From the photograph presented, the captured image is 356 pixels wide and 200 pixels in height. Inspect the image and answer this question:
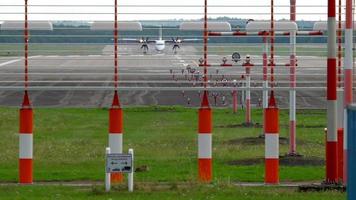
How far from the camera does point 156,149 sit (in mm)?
21031

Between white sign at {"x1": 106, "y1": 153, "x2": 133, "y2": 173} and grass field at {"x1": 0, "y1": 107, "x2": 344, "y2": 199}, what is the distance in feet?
1.11

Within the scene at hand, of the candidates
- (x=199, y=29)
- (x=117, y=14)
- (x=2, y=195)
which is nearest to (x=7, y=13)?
(x=117, y=14)

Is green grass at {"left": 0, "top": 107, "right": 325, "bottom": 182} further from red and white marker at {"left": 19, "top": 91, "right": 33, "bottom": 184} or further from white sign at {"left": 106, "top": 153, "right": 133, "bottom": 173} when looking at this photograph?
white sign at {"left": 106, "top": 153, "right": 133, "bottom": 173}

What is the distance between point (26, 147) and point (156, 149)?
219 inches

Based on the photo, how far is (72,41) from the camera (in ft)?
64.6

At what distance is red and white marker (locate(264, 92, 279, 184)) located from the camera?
15.6 m

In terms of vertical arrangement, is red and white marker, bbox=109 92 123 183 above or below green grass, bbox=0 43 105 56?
below

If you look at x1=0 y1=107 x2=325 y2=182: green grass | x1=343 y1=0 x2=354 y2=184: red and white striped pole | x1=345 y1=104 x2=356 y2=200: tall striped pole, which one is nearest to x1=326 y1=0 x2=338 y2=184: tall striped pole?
x1=343 y1=0 x2=354 y2=184: red and white striped pole

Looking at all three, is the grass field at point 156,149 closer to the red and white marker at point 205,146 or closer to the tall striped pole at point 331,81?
the red and white marker at point 205,146

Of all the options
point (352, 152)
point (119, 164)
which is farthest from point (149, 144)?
point (352, 152)

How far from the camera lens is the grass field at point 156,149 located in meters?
14.5

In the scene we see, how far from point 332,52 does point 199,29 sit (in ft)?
9.91

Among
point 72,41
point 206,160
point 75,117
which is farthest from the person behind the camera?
point 75,117

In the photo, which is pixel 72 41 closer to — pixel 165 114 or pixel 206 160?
pixel 206 160
